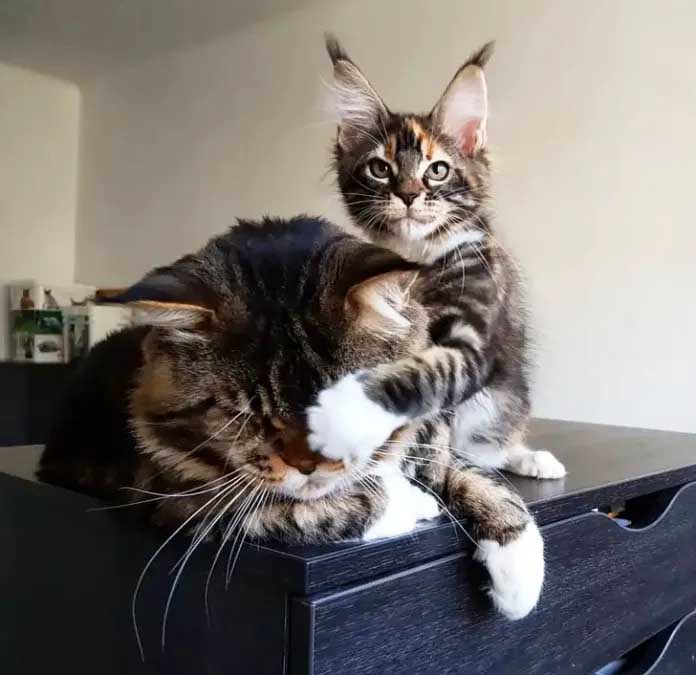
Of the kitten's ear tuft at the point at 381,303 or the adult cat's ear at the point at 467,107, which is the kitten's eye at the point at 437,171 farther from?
the kitten's ear tuft at the point at 381,303

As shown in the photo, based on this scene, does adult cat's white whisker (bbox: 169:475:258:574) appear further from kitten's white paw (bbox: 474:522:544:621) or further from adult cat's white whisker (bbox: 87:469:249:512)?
kitten's white paw (bbox: 474:522:544:621)

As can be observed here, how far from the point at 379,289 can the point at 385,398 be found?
0.09 metres

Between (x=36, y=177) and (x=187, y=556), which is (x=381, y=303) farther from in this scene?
(x=36, y=177)

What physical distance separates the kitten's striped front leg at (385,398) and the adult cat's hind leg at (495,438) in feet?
0.27

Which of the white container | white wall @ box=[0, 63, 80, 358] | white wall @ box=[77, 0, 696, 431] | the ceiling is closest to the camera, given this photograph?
white wall @ box=[77, 0, 696, 431]

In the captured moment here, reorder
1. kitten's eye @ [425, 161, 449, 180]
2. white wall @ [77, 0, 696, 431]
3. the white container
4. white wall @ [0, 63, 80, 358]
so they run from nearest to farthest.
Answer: kitten's eye @ [425, 161, 449, 180]
white wall @ [77, 0, 696, 431]
the white container
white wall @ [0, 63, 80, 358]

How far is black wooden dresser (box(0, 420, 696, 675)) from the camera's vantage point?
45 cm

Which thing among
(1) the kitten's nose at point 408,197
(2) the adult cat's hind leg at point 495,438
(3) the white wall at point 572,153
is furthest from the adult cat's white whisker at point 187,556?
(3) the white wall at point 572,153

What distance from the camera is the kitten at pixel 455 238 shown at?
709 millimetres

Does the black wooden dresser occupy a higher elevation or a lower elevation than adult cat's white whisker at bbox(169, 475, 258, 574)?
lower

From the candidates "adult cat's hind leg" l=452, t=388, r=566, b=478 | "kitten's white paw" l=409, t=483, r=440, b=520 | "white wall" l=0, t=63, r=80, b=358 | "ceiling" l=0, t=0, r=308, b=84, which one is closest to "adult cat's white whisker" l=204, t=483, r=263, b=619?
"kitten's white paw" l=409, t=483, r=440, b=520

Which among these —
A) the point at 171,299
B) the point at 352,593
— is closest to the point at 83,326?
the point at 171,299

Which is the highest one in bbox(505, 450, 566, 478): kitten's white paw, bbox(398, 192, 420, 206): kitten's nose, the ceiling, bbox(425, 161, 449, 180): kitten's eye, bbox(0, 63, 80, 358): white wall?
the ceiling

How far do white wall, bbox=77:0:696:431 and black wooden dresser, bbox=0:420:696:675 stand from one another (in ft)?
1.80
